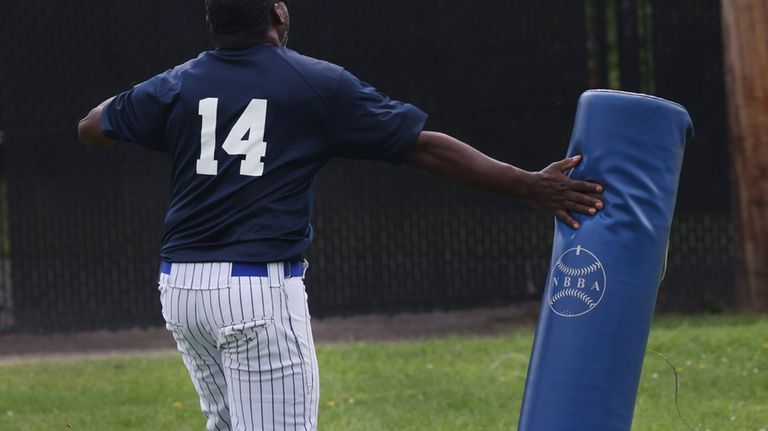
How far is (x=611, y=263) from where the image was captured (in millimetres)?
4324

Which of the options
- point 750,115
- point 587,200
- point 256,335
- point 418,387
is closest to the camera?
point 256,335

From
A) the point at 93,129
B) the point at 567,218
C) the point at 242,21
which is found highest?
the point at 242,21

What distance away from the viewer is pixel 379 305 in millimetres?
9625

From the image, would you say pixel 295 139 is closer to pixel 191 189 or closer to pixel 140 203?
pixel 191 189

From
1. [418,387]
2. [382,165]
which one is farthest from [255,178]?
[382,165]

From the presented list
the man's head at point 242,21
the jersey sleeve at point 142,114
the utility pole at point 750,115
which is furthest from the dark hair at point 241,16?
the utility pole at point 750,115

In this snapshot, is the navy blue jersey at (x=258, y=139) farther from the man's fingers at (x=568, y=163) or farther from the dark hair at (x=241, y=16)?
the man's fingers at (x=568, y=163)

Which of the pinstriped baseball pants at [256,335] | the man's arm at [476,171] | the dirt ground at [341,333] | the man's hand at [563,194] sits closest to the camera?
the pinstriped baseball pants at [256,335]

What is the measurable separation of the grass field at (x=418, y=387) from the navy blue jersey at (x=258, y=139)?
9.15ft

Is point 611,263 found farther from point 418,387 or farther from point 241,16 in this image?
point 418,387

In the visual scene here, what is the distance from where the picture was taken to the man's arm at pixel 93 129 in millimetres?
4184

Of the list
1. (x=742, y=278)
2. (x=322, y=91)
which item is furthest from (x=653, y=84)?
(x=322, y=91)

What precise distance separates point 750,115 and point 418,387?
350cm

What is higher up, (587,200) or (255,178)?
(255,178)
